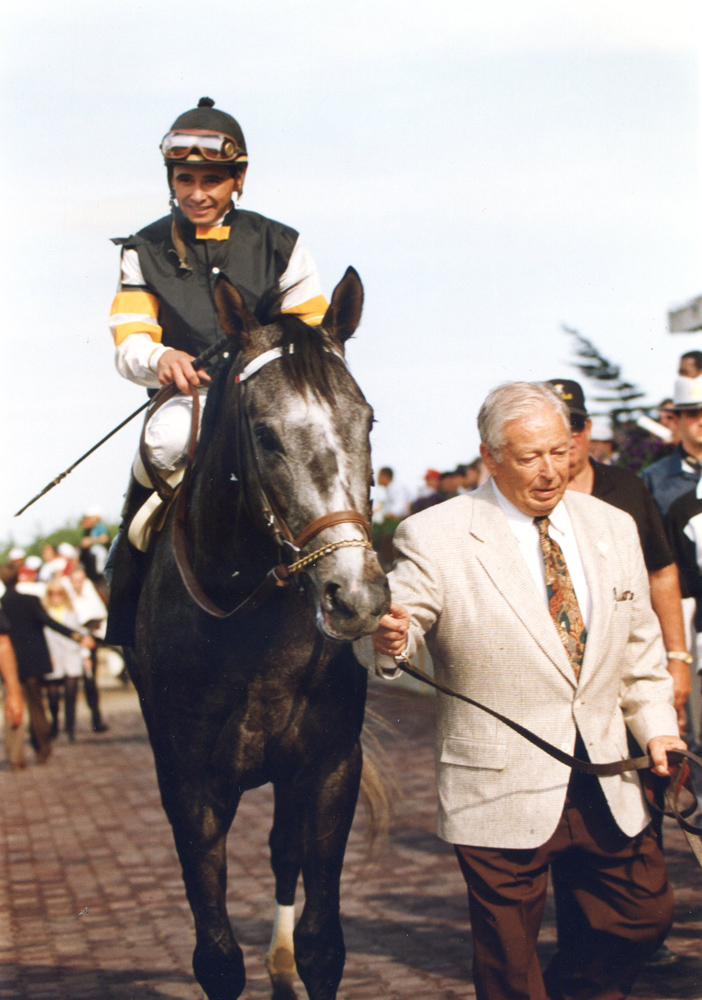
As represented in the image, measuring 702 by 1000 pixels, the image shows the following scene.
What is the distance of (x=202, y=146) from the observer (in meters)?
4.53

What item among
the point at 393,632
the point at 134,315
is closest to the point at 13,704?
the point at 134,315

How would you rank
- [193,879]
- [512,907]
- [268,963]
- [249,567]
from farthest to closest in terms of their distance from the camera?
[268,963] → [193,879] → [249,567] → [512,907]

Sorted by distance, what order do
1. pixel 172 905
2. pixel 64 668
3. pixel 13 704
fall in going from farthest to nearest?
pixel 64 668
pixel 13 704
pixel 172 905

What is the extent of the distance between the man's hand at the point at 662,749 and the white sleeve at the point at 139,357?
1.98 metres

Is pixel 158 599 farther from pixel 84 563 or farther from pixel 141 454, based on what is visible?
pixel 84 563

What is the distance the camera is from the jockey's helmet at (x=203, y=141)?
14.9ft

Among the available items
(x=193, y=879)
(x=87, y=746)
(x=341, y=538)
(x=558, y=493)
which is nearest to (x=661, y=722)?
(x=558, y=493)

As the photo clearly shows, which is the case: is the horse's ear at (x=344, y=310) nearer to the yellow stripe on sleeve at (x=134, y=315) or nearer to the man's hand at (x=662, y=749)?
the yellow stripe on sleeve at (x=134, y=315)

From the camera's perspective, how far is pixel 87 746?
15.0 meters

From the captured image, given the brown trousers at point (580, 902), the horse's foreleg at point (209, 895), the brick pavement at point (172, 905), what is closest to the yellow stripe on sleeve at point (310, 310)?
the horse's foreleg at point (209, 895)

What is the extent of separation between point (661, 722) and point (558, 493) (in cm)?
76

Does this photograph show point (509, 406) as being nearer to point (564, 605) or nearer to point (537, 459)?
point (537, 459)

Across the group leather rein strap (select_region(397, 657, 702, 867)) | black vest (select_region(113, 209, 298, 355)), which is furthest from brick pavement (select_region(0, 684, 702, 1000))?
black vest (select_region(113, 209, 298, 355))

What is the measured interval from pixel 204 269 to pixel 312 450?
1215mm
